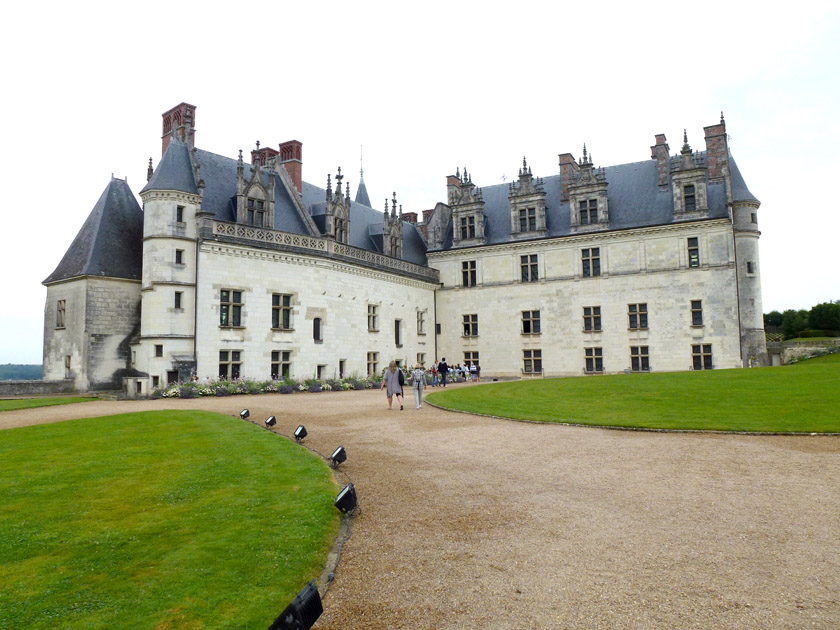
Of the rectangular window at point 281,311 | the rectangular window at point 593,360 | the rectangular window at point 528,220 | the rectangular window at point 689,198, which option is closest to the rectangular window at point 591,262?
the rectangular window at point 528,220

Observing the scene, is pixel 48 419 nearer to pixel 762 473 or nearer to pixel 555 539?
pixel 555 539

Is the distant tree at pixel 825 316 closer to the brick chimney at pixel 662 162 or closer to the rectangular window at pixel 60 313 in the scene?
the brick chimney at pixel 662 162

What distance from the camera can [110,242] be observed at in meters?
26.3

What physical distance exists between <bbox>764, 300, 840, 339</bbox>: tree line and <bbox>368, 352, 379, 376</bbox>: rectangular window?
41.0m

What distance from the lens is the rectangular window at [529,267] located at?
3747 cm

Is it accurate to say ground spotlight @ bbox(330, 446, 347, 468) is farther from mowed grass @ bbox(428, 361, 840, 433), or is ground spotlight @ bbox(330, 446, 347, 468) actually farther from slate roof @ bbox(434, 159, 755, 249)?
slate roof @ bbox(434, 159, 755, 249)

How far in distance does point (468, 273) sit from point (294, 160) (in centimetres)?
1456

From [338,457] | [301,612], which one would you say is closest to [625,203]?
[338,457]

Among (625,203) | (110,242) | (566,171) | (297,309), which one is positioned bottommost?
(297,309)

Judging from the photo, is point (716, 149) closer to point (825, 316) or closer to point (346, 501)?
point (825, 316)

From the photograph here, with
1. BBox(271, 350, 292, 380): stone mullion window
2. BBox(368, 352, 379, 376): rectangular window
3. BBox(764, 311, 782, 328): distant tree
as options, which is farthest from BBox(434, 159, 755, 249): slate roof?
BBox(764, 311, 782, 328): distant tree

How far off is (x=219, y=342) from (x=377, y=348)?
10.3 metres

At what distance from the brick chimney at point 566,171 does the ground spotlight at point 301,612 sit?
37.4 meters

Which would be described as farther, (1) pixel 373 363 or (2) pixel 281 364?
(1) pixel 373 363
